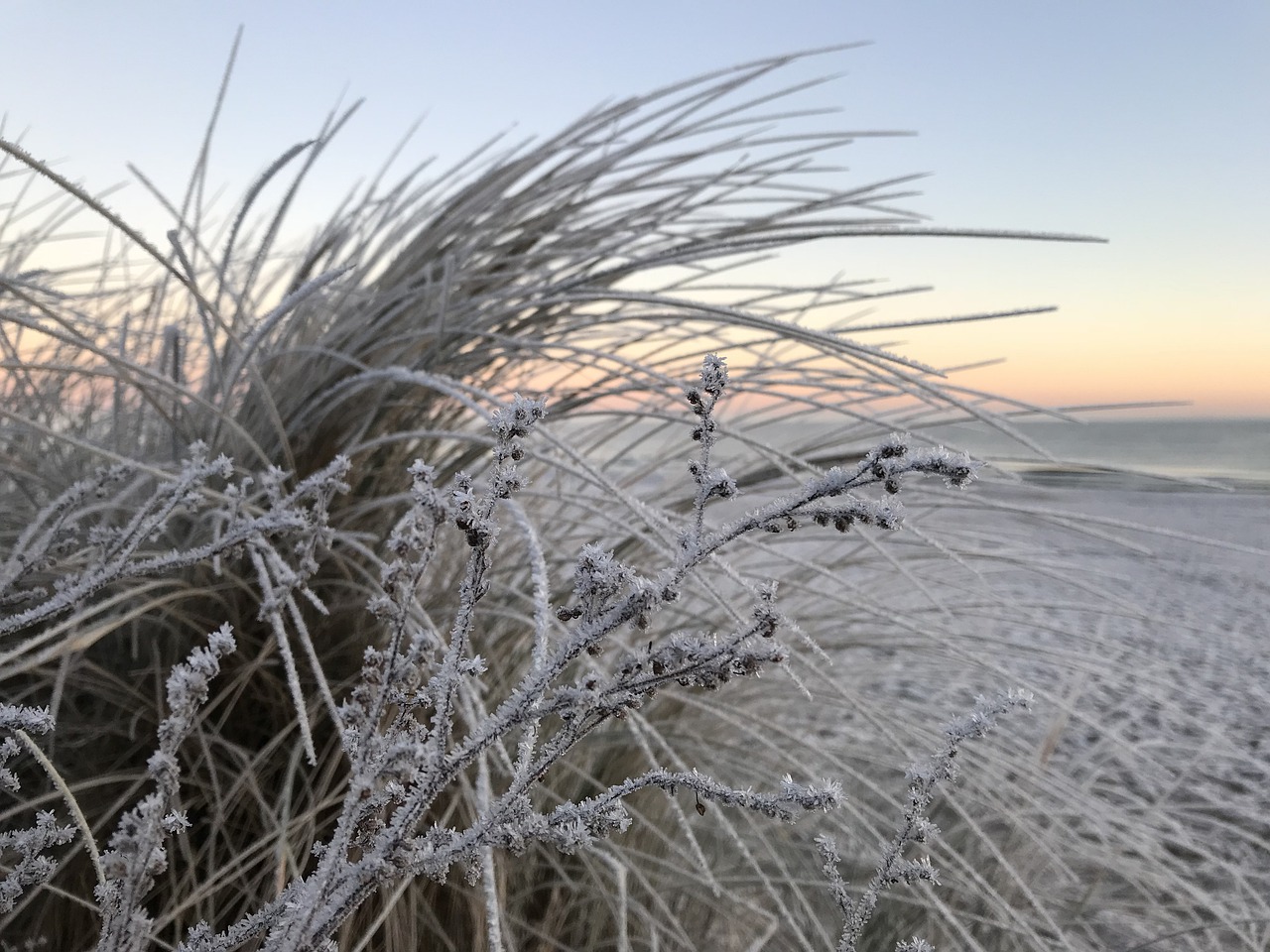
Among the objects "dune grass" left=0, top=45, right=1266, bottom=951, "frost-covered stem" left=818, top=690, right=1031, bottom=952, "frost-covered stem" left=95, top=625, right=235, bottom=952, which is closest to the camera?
"frost-covered stem" left=95, top=625, right=235, bottom=952

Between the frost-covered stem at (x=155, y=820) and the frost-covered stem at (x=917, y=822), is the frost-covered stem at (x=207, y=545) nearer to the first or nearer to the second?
the frost-covered stem at (x=155, y=820)

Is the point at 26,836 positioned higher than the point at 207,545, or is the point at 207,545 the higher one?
the point at 207,545

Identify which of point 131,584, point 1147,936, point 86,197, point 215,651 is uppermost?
point 86,197

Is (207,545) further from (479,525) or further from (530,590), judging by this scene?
(530,590)

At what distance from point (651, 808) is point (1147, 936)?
2.21 ft

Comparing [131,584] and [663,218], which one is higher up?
[663,218]

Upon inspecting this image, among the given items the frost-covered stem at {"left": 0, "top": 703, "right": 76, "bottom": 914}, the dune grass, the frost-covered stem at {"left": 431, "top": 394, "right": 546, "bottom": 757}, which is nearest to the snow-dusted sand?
the dune grass

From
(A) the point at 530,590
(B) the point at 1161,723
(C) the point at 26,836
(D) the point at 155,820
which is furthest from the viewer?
(B) the point at 1161,723

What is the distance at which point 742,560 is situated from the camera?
5.67ft

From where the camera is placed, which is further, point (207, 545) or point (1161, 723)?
point (1161, 723)

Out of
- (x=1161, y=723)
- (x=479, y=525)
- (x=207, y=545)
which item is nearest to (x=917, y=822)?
(x=479, y=525)

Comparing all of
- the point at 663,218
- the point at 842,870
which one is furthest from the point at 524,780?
the point at 842,870

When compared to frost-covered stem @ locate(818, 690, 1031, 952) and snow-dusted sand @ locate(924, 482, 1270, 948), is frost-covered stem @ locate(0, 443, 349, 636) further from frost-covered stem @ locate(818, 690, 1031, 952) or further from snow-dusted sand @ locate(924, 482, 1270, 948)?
snow-dusted sand @ locate(924, 482, 1270, 948)

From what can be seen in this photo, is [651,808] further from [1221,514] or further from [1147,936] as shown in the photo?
[1221,514]
